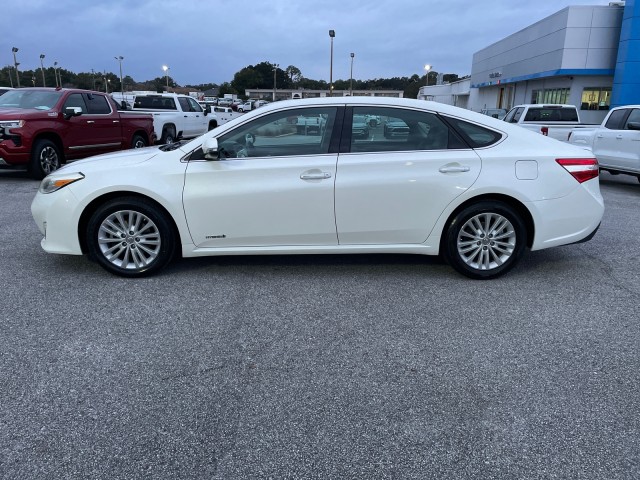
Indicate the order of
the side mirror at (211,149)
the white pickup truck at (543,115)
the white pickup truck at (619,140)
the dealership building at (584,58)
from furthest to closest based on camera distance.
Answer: the dealership building at (584,58) → the white pickup truck at (543,115) → the white pickup truck at (619,140) → the side mirror at (211,149)

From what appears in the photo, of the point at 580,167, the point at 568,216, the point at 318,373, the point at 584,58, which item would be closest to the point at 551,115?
the point at 580,167

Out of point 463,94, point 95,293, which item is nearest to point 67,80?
point 463,94

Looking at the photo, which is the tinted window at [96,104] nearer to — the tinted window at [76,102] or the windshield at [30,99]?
the tinted window at [76,102]

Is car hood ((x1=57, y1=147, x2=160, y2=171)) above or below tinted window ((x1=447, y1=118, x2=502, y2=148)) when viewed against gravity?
below

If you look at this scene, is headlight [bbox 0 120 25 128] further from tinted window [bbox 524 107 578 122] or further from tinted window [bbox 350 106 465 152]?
tinted window [bbox 524 107 578 122]

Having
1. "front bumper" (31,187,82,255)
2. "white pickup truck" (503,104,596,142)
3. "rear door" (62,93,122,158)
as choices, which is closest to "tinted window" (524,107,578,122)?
"white pickup truck" (503,104,596,142)

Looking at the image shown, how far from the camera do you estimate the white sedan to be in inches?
193

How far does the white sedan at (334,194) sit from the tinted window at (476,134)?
0.4 inches

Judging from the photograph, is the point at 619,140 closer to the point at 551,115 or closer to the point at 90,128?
the point at 551,115

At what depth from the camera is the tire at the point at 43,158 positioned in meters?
10.8

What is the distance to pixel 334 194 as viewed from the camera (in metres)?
4.89

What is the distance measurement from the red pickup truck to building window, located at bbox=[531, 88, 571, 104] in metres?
28.7

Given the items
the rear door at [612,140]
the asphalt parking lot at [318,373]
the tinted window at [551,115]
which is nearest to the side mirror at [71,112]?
the asphalt parking lot at [318,373]

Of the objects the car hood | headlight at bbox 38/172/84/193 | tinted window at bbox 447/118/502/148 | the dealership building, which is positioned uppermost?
the dealership building
